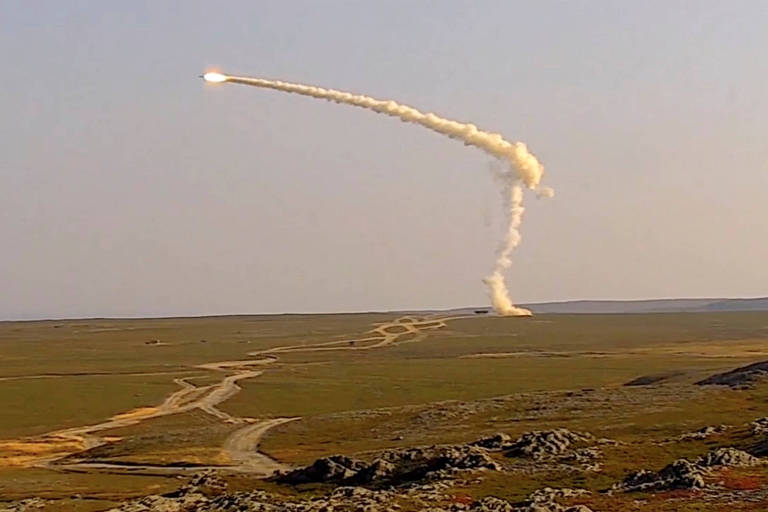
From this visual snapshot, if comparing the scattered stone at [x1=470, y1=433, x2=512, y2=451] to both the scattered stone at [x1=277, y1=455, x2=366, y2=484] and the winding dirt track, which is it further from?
the winding dirt track

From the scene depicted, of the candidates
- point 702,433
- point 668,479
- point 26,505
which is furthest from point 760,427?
point 26,505

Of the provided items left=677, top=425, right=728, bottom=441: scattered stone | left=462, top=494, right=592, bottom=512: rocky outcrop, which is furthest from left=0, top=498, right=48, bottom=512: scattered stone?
left=677, top=425, right=728, bottom=441: scattered stone

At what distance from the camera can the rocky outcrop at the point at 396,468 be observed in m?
54.6

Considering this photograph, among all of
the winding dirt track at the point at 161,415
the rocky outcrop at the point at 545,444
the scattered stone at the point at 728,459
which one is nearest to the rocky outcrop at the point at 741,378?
the rocky outcrop at the point at 545,444

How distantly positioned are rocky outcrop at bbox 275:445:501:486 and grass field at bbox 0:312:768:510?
2.52 m

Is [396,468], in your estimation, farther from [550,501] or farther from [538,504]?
[538,504]

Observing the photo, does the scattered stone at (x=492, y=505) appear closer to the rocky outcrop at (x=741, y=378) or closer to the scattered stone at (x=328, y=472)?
the scattered stone at (x=328, y=472)

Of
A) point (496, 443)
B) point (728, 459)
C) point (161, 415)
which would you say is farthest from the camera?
point (161, 415)

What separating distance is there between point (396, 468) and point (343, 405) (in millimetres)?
44789

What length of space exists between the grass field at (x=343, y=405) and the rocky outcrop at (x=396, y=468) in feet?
8.28

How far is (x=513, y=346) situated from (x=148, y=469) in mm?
126479

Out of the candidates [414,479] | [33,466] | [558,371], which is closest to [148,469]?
[33,466]

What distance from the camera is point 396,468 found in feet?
185

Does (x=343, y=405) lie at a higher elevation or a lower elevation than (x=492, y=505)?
lower
